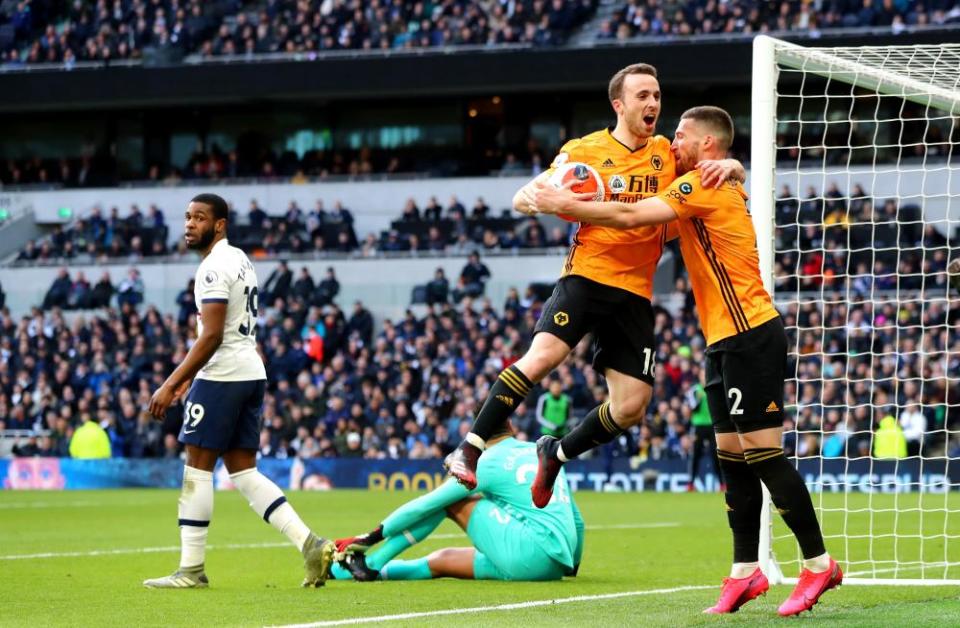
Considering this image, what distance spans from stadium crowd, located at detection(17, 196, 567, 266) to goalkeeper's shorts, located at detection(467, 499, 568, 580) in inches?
865

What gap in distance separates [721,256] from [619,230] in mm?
654

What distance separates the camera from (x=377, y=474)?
2391cm

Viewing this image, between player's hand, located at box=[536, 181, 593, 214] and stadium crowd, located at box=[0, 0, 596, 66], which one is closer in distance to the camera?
player's hand, located at box=[536, 181, 593, 214]

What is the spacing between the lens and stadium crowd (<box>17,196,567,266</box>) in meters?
31.5

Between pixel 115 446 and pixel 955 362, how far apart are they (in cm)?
1405

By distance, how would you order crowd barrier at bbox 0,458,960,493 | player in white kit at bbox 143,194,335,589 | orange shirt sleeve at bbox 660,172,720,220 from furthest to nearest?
crowd barrier at bbox 0,458,960,493, player in white kit at bbox 143,194,335,589, orange shirt sleeve at bbox 660,172,720,220

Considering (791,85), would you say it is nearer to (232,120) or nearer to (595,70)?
(595,70)

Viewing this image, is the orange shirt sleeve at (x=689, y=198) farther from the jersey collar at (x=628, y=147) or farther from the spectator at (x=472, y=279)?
the spectator at (x=472, y=279)

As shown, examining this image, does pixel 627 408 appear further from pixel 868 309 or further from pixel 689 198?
pixel 868 309

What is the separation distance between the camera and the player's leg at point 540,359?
24.4ft

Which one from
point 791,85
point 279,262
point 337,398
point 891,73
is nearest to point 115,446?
point 337,398

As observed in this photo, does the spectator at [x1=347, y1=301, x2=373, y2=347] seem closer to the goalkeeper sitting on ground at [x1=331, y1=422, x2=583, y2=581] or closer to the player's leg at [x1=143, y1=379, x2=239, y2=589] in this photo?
the goalkeeper sitting on ground at [x1=331, y1=422, x2=583, y2=581]

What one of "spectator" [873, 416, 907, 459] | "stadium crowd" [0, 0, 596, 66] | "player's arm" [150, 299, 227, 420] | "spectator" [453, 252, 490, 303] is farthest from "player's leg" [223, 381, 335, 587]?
"stadium crowd" [0, 0, 596, 66]

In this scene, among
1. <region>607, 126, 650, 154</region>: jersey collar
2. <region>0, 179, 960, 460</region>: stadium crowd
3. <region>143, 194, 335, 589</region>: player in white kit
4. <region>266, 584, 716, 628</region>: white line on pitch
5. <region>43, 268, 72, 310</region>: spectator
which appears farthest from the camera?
<region>43, 268, 72, 310</region>: spectator
